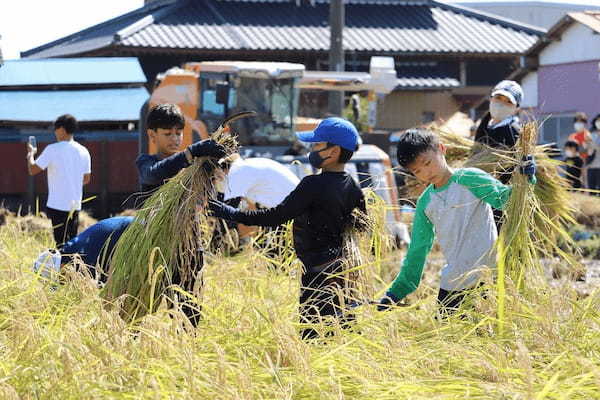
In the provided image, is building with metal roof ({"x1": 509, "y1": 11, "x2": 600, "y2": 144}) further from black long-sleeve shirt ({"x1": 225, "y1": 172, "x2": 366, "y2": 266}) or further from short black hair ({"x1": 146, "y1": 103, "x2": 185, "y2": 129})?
black long-sleeve shirt ({"x1": 225, "y1": 172, "x2": 366, "y2": 266})

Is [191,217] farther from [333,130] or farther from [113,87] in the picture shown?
[113,87]

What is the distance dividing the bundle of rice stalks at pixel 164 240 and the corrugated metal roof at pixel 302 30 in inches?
844

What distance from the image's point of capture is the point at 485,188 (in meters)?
4.85

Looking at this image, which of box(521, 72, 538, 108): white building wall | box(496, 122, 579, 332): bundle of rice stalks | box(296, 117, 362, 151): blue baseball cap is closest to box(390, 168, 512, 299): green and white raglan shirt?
box(496, 122, 579, 332): bundle of rice stalks

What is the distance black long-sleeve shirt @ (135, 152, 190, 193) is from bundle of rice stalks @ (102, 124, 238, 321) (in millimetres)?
53

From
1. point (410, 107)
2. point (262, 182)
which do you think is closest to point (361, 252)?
point (262, 182)

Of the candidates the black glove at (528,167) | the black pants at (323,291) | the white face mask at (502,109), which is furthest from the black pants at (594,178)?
the black pants at (323,291)

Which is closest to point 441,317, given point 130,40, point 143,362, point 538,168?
point 143,362

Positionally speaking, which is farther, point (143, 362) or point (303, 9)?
point (303, 9)

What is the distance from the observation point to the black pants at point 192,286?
4551 mm

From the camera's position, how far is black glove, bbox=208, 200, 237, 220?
15.3 feet

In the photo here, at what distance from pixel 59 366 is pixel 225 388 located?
0.63 m

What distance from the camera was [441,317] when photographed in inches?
175

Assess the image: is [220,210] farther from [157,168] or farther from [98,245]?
[98,245]
